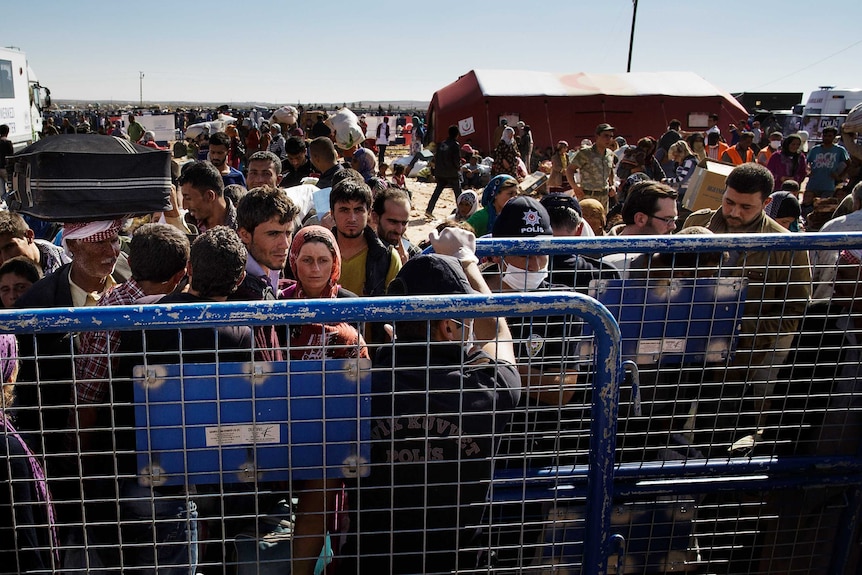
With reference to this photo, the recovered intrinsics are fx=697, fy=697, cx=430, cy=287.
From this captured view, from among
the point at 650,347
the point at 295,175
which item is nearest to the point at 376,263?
the point at 650,347

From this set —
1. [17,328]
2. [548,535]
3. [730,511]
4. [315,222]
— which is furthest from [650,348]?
[315,222]

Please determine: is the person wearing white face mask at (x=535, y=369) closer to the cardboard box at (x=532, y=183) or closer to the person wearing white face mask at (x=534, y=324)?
the person wearing white face mask at (x=534, y=324)

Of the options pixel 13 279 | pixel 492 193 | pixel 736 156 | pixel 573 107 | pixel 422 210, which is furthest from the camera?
pixel 573 107

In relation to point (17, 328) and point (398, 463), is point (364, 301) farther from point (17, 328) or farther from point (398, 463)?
point (17, 328)

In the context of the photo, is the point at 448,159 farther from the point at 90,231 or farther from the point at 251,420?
the point at 251,420

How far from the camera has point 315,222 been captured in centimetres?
505

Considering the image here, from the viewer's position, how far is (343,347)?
1889mm

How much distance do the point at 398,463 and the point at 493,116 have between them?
2283 centimetres

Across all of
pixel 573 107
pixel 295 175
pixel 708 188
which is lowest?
pixel 295 175

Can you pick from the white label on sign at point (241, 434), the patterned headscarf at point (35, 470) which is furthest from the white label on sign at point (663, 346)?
the patterned headscarf at point (35, 470)

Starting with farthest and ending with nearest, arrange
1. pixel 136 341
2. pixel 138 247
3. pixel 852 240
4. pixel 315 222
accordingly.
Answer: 1. pixel 315 222
2. pixel 138 247
3. pixel 852 240
4. pixel 136 341

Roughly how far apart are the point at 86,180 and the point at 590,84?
24.1 metres

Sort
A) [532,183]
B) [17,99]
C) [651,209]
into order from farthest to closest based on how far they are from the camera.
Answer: [17,99] < [532,183] < [651,209]

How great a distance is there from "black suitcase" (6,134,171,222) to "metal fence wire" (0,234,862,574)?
1.75ft
